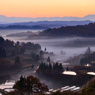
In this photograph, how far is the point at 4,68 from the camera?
1106 inches

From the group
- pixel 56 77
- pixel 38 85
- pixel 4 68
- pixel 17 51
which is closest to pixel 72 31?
pixel 17 51

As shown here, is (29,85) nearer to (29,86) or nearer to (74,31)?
(29,86)

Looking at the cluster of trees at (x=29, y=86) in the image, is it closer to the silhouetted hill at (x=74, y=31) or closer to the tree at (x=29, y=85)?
the tree at (x=29, y=85)

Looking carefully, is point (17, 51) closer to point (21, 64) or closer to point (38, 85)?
point (21, 64)

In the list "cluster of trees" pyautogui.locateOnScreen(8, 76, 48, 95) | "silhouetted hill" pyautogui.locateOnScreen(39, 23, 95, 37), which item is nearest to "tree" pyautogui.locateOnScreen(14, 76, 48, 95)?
"cluster of trees" pyautogui.locateOnScreen(8, 76, 48, 95)

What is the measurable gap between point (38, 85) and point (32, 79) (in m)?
0.38

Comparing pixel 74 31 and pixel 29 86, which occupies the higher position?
pixel 74 31

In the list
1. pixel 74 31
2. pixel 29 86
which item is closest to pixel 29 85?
pixel 29 86

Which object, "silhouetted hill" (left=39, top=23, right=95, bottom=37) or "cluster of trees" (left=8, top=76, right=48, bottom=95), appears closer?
"cluster of trees" (left=8, top=76, right=48, bottom=95)

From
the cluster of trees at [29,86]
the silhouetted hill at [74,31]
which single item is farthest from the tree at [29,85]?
the silhouetted hill at [74,31]

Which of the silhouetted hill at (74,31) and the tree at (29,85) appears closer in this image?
the tree at (29,85)

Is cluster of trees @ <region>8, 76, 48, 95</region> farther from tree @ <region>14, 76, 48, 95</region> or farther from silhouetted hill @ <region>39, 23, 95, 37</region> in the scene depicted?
silhouetted hill @ <region>39, 23, 95, 37</region>

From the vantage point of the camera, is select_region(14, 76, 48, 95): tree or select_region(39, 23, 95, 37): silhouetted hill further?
select_region(39, 23, 95, 37): silhouetted hill

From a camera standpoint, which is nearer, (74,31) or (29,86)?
(29,86)
